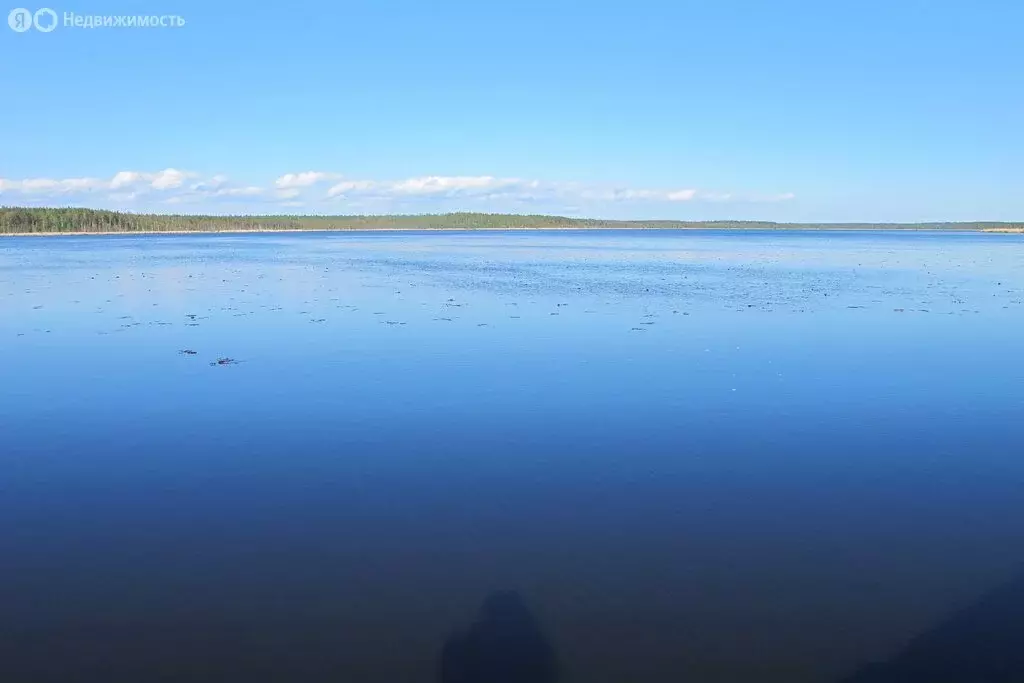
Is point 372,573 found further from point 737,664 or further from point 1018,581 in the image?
point 1018,581

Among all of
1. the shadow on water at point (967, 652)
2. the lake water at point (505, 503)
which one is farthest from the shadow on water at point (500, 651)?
the shadow on water at point (967, 652)

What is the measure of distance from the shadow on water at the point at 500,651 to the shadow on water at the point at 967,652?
2.37 m

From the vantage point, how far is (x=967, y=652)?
6.15m

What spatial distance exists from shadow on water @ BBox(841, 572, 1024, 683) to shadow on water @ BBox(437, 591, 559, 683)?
2.37 meters

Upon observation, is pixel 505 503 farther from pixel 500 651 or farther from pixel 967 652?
pixel 967 652

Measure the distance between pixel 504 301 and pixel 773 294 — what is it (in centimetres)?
1218

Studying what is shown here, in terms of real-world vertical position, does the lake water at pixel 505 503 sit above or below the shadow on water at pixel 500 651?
above

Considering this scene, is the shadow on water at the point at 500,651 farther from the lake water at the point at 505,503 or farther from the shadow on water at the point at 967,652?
the shadow on water at the point at 967,652

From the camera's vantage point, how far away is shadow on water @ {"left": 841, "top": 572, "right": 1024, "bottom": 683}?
5867mm

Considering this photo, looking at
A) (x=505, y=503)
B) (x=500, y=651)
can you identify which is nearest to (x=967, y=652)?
(x=500, y=651)

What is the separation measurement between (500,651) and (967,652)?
381cm

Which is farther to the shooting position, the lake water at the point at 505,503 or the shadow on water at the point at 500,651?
the lake water at the point at 505,503

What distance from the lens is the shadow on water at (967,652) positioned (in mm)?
5867

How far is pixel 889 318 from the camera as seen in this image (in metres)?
25.1
